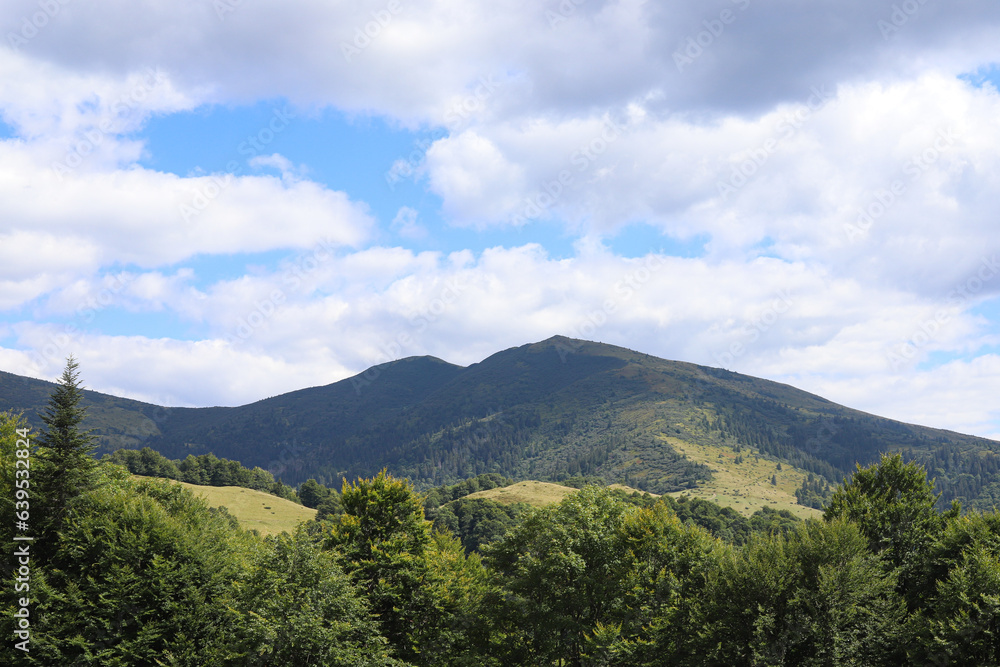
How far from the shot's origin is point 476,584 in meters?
50.0

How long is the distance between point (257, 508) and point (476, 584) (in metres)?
121

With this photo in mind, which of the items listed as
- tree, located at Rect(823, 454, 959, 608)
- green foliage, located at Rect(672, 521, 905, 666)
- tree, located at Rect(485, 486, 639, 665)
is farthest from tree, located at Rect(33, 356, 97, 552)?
tree, located at Rect(823, 454, 959, 608)

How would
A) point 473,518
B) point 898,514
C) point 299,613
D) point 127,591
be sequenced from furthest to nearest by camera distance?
1. point 473,518
2. point 898,514
3. point 127,591
4. point 299,613

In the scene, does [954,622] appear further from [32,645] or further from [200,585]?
[32,645]

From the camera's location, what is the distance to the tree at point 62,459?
38000mm

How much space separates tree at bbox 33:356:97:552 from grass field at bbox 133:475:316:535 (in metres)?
98.7

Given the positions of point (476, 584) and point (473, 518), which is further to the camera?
point (473, 518)

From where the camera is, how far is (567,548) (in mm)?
43875

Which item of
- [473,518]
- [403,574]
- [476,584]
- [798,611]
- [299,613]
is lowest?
[473,518]

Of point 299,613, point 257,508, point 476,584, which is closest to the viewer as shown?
point 299,613

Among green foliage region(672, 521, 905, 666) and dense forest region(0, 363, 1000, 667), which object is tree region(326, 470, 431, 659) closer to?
dense forest region(0, 363, 1000, 667)

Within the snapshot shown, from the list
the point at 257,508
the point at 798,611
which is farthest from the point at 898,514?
the point at 257,508

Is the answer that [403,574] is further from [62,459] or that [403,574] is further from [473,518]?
[473,518]

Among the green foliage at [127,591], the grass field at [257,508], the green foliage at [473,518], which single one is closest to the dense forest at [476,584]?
the green foliage at [127,591]
